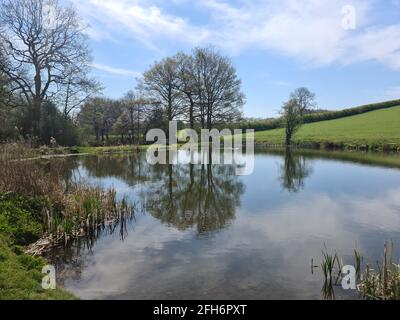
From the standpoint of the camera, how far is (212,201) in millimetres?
13328

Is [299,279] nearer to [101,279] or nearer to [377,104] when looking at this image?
[101,279]

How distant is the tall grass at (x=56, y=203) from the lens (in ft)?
27.9

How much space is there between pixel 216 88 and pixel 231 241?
135 feet

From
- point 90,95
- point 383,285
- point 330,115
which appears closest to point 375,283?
point 383,285

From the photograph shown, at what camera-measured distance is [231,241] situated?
27.8ft

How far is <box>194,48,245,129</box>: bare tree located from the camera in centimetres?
4759

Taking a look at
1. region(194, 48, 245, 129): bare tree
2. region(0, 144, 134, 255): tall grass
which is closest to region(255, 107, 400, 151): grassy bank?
region(194, 48, 245, 129): bare tree

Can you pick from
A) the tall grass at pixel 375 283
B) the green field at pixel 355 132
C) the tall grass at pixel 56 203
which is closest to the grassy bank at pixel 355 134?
the green field at pixel 355 132

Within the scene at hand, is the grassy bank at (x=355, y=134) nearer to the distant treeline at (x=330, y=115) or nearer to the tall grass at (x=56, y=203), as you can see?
the distant treeline at (x=330, y=115)

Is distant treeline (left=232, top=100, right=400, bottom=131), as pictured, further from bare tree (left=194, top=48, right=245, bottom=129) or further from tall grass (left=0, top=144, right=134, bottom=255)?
tall grass (left=0, top=144, right=134, bottom=255)

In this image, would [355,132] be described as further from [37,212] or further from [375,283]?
[37,212]

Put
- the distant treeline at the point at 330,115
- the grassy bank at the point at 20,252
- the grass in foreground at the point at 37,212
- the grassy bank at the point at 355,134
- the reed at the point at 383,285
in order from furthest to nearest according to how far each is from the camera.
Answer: the distant treeline at the point at 330,115
the grassy bank at the point at 355,134
the grass in foreground at the point at 37,212
the reed at the point at 383,285
the grassy bank at the point at 20,252

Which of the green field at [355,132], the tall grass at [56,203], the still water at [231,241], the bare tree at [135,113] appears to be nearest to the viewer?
the still water at [231,241]
